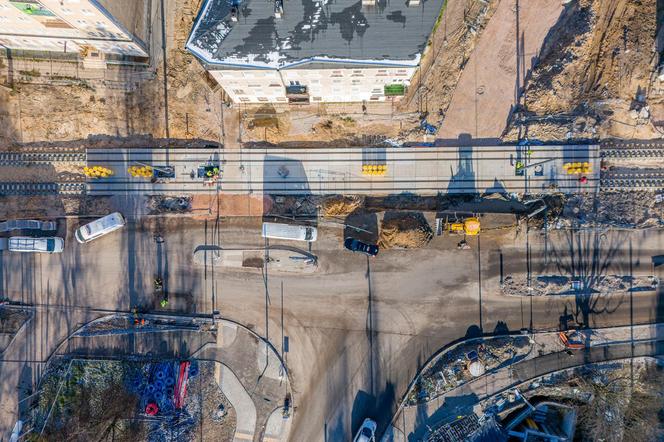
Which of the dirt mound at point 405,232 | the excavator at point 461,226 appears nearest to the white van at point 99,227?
the dirt mound at point 405,232

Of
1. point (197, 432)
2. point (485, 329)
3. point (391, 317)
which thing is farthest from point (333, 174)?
point (197, 432)

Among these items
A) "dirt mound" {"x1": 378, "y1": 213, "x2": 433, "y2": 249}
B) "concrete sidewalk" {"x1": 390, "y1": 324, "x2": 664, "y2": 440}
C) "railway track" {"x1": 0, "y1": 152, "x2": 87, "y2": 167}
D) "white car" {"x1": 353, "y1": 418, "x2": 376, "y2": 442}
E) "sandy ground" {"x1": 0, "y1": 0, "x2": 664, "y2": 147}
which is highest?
"sandy ground" {"x1": 0, "y1": 0, "x2": 664, "y2": 147}

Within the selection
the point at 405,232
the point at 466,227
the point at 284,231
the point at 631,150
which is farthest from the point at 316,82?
the point at 631,150

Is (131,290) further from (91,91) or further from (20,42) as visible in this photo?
(20,42)

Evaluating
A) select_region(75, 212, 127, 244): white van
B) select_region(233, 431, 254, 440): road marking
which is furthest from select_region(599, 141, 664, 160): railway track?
select_region(75, 212, 127, 244): white van

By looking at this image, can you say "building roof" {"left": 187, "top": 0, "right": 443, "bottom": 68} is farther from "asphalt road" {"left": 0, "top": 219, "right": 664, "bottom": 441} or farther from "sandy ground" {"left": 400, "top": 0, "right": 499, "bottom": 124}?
"asphalt road" {"left": 0, "top": 219, "right": 664, "bottom": 441}

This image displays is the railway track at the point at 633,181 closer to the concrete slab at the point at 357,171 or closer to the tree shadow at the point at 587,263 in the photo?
the concrete slab at the point at 357,171

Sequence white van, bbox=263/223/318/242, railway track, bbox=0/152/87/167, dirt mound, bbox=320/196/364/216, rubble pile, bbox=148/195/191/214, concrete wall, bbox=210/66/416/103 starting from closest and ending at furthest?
concrete wall, bbox=210/66/416/103
white van, bbox=263/223/318/242
dirt mound, bbox=320/196/364/216
railway track, bbox=0/152/87/167
rubble pile, bbox=148/195/191/214
